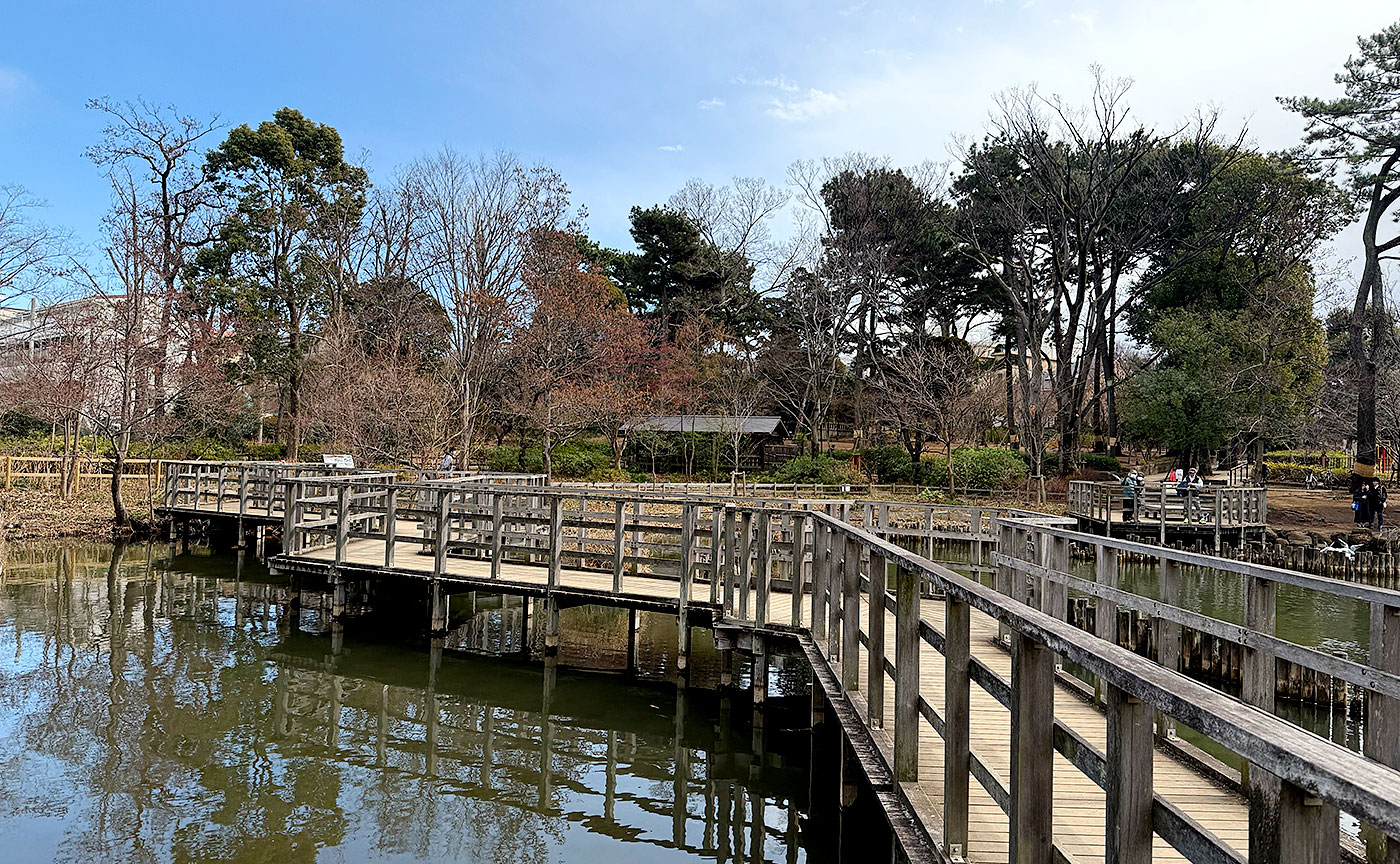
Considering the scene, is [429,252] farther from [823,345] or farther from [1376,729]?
[1376,729]

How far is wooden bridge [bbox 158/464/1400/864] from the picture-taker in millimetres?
1824

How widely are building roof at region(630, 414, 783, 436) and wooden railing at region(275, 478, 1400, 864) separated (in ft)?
83.7

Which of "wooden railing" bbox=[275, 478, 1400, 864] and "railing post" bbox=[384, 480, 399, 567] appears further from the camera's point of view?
"railing post" bbox=[384, 480, 399, 567]

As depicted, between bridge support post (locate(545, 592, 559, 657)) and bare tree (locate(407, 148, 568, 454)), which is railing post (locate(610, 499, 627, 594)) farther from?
bare tree (locate(407, 148, 568, 454))

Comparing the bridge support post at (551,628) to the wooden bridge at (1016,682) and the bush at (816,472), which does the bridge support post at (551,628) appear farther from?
the bush at (816,472)

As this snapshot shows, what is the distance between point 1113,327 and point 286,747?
43219 mm

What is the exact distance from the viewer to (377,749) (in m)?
8.49

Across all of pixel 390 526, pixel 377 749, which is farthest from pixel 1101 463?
pixel 377 749

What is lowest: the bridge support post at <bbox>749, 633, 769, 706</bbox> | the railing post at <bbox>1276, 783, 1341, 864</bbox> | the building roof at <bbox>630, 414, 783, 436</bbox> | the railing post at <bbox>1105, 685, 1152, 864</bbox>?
the bridge support post at <bbox>749, 633, 769, 706</bbox>

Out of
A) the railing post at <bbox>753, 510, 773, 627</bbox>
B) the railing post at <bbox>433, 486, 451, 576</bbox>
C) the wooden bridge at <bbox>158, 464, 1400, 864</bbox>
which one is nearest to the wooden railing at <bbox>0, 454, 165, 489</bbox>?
the wooden bridge at <bbox>158, 464, 1400, 864</bbox>

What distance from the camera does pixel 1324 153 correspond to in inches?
1191

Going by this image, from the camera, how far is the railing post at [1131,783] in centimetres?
216

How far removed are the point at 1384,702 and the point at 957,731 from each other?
7.01 ft

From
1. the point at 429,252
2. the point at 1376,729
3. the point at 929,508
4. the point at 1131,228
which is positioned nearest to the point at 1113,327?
the point at 1131,228
